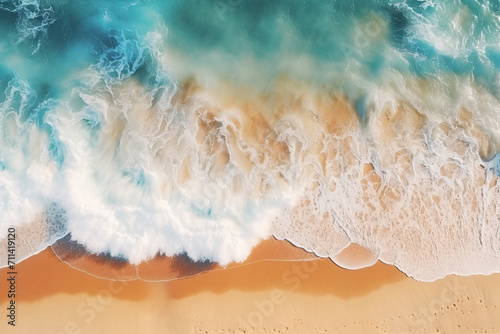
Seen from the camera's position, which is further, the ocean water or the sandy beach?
the ocean water

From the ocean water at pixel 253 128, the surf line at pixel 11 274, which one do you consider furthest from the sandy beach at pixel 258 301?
the ocean water at pixel 253 128

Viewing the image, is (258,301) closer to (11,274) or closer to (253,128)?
(253,128)

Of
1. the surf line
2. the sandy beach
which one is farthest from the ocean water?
the sandy beach

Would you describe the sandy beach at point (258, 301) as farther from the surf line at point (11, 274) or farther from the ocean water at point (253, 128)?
the ocean water at point (253, 128)

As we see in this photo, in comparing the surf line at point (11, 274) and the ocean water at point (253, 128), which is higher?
the ocean water at point (253, 128)

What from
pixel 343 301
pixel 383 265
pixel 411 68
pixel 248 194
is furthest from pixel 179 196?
pixel 411 68

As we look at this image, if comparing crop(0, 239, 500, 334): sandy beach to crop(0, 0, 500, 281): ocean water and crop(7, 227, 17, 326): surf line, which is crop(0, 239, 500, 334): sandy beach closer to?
crop(7, 227, 17, 326): surf line
